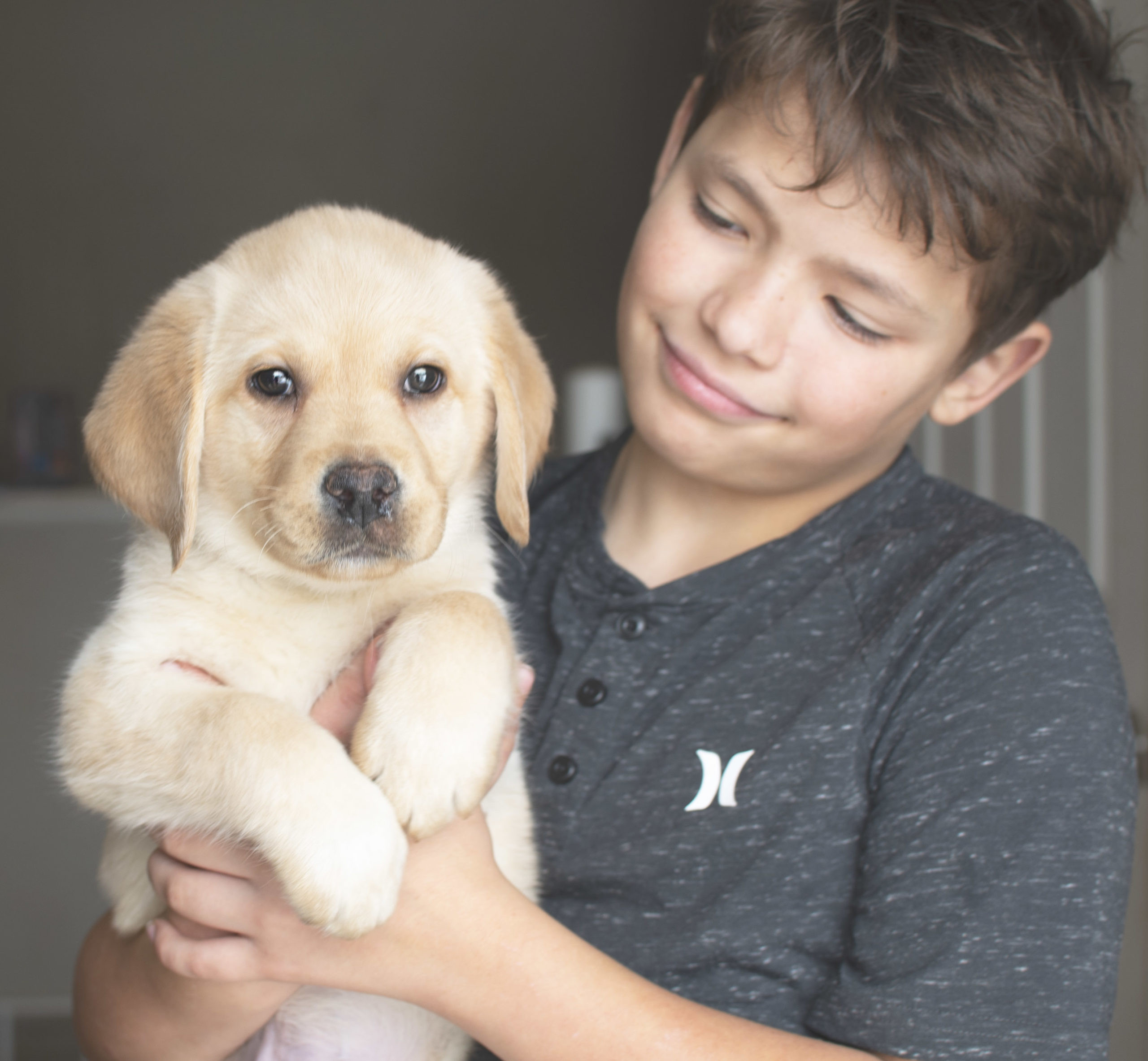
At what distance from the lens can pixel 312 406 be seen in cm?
153

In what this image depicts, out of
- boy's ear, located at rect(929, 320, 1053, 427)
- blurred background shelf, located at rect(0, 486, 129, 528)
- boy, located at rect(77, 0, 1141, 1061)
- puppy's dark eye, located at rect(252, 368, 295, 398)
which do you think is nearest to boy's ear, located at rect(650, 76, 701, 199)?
boy, located at rect(77, 0, 1141, 1061)

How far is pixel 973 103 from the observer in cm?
157

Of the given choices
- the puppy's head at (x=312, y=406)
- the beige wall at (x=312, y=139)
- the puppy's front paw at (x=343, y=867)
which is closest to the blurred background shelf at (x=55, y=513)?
the beige wall at (x=312, y=139)

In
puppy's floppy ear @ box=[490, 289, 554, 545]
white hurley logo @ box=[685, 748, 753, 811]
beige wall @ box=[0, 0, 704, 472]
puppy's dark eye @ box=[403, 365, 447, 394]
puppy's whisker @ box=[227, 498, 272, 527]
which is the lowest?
beige wall @ box=[0, 0, 704, 472]

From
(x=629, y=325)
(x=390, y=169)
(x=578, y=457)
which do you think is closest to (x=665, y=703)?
(x=629, y=325)

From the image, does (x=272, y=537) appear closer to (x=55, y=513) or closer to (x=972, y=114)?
(x=972, y=114)

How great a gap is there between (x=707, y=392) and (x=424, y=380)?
0.42 metres

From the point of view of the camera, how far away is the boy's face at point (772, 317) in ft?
5.22

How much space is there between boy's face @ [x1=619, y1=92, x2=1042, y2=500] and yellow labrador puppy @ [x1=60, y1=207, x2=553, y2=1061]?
0.25 metres

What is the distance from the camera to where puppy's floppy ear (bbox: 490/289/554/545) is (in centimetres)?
175

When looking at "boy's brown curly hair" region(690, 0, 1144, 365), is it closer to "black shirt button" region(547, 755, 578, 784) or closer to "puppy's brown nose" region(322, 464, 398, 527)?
"puppy's brown nose" region(322, 464, 398, 527)

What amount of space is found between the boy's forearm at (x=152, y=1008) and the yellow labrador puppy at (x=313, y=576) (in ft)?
0.21

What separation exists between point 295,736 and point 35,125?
6.68 meters

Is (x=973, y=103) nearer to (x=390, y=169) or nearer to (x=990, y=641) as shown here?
(x=990, y=641)
